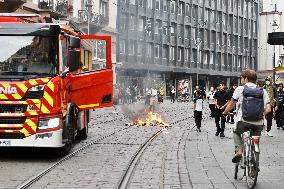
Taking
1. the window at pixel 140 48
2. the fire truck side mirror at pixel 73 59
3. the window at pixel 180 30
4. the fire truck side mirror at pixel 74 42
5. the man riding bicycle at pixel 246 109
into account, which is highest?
the window at pixel 180 30

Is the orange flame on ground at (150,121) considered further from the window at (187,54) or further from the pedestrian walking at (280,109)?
the window at (187,54)

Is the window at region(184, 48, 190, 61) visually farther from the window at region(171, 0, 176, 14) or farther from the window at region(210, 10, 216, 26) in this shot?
the window at region(171, 0, 176, 14)

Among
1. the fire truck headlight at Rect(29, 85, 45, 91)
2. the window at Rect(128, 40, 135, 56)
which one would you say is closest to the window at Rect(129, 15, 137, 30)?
the window at Rect(128, 40, 135, 56)

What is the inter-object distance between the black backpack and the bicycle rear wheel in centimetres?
50

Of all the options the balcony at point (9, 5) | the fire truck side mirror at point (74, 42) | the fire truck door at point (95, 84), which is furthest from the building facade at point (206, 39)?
the fire truck side mirror at point (74, 42)

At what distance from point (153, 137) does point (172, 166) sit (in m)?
6.67

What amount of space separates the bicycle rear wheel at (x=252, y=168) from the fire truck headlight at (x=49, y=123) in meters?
4.43

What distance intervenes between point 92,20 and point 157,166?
1499 inches

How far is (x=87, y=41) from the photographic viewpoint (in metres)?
16.5

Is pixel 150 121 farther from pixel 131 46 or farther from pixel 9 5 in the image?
pixel 9 5

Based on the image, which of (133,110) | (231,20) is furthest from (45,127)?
(231,20)

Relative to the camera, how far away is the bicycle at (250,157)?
916cm

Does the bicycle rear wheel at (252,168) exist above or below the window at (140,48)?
below

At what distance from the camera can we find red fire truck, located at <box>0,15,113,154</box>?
1210 cm
